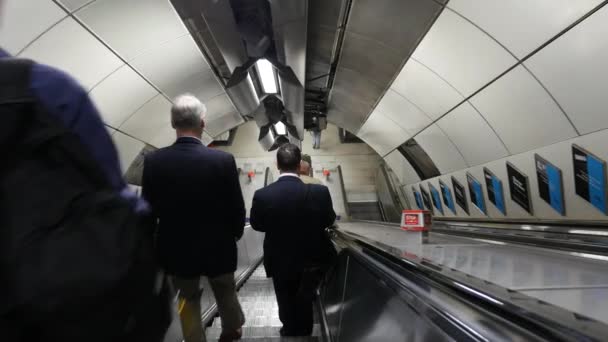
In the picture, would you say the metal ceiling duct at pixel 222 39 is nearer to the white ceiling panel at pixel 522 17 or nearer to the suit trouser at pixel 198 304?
the white ceiling panel at pixel 522 17

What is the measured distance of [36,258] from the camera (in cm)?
55

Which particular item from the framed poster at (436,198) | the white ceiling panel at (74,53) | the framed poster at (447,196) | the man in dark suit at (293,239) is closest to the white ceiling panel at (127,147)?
the white ceiling panel at (74,53)

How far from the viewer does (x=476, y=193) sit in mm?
6758

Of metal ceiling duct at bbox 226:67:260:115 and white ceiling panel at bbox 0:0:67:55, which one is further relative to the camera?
metal ceiling duct at bbox 226:67:260:115

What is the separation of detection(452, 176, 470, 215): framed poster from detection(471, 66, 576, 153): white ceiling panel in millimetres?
2140

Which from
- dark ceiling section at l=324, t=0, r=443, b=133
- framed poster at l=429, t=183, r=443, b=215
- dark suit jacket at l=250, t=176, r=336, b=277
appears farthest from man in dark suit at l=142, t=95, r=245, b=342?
framed poster at l=429, t=183, r=443, b=215

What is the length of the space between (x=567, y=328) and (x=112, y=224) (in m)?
0.85

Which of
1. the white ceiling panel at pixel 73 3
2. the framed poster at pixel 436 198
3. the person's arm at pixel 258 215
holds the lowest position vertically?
the person's arm at pixel 258 215

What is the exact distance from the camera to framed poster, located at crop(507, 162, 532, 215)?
5.23 metres

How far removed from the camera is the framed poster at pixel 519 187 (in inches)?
206

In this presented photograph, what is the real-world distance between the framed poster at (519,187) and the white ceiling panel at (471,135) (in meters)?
0.29

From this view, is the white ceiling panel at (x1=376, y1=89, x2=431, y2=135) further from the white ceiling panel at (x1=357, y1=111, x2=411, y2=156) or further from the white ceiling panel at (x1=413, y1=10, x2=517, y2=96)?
the white ceiling panel at (x1=413, y1=10, x2=517, y2=96)

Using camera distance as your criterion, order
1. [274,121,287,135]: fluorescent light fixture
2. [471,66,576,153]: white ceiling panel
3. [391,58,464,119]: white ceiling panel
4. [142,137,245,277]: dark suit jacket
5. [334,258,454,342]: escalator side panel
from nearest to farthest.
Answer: [334,258,454,342]: escalator side panel
[142,137,245,277]: dark suit jacket
[471,66,576,153]: white ceiling panel
[391,58,464,119]: white ceiling panel
[274,121,287,135]: fluorescent light fixture

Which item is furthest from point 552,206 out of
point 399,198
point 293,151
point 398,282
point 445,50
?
point 399,198
